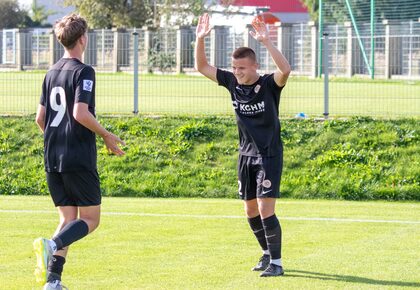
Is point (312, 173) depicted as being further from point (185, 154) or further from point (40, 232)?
point (40, 232)

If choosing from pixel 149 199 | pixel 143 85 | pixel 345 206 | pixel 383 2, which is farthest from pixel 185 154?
pixel 383 2

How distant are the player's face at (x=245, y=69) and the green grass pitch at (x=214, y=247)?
1685 mm

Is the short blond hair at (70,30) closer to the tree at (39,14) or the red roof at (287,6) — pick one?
the red roof at (287,6)

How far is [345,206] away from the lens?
1456 cm

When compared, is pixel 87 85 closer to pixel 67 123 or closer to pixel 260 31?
pixel 67 123

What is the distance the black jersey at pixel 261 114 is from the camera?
8.85m

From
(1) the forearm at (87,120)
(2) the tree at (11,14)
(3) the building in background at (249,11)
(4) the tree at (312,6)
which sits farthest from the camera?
(4) the tree at (312,6)

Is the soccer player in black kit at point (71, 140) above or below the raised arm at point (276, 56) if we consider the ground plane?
below

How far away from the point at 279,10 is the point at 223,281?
84960 millimetres

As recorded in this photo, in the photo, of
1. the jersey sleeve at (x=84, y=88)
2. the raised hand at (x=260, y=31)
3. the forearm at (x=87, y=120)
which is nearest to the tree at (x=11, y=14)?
the raised hand at (x=260, y=31)

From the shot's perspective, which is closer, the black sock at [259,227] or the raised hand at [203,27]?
the raised hand at [203,27]

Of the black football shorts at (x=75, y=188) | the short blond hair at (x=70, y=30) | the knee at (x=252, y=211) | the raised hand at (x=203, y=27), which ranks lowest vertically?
the knee at (x=252, y=211)

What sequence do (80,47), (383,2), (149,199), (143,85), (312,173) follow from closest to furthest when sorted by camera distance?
(80,47) → (149,199) → (312,173) → (143,85) → (383,2)

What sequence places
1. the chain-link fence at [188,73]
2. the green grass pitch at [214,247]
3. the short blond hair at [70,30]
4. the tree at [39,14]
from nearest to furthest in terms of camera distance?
the short blond hair at [70,30] < the green grass pitch at [214,247] < the chain-link fence at [188,73] < the tree at [39,14]
